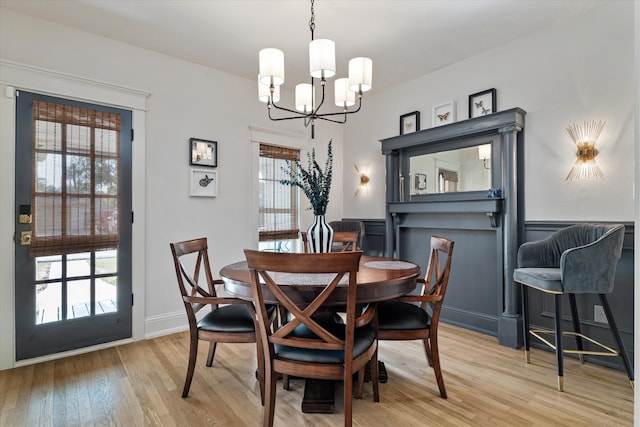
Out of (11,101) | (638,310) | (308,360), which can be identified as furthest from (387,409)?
(11,101)

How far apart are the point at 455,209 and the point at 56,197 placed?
3506mm

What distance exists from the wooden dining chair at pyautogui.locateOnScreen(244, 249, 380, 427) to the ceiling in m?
2.04

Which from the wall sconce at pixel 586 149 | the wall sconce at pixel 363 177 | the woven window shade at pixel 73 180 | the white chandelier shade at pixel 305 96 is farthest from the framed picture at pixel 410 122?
the woven window shade at pixel 73 180

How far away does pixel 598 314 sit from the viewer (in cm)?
248

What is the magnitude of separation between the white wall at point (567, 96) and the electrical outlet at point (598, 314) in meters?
0.68

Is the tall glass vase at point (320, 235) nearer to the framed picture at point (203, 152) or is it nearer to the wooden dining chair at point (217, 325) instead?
the wooden dining chair at point (217, 325)

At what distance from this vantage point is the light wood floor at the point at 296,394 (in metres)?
1.80

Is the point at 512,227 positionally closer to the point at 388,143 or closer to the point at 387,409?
the point at 388,143

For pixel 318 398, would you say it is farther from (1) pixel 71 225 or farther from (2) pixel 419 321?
(1) pixel 71 225

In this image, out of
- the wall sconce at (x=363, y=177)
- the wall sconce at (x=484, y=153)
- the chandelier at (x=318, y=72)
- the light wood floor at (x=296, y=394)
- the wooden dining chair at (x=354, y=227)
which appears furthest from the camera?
the wall sconce at (x=363, y=177)

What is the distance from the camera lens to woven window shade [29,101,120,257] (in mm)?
2590

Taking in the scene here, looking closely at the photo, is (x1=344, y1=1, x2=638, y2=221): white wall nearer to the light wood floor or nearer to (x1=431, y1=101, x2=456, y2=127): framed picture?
(x1=431, y1=101, x2=456, y2=127): framed picture

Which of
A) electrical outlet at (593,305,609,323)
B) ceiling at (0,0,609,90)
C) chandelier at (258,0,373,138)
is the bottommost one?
electrical outlet at (593,305,609,323)

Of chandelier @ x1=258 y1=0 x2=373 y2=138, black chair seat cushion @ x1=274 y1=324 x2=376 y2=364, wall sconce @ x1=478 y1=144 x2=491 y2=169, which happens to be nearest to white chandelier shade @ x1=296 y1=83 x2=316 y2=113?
chandelier @ x1=258 y1=0 x2=373 y2=138
